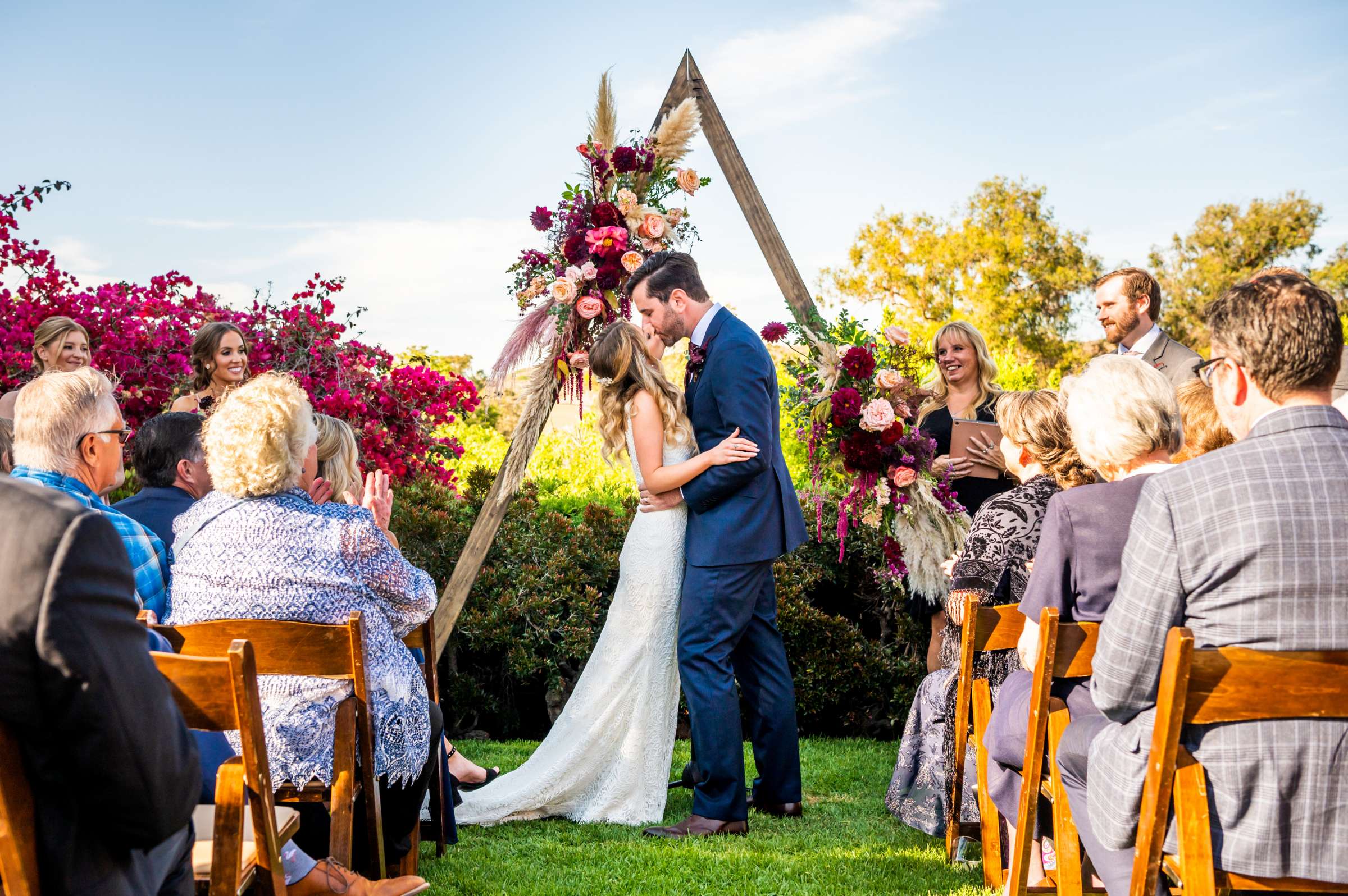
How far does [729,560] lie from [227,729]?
2.43 metres

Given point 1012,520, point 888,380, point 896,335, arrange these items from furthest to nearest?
point 896,335 < point 888,380 < point 1012,520

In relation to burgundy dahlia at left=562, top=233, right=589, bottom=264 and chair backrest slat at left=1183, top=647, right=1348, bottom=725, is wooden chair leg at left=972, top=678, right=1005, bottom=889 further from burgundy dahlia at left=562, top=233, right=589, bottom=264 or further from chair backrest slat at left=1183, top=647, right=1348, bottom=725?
burgundy dahlia at left=562, top=233, right=589, bottom=264

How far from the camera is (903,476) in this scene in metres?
4.98

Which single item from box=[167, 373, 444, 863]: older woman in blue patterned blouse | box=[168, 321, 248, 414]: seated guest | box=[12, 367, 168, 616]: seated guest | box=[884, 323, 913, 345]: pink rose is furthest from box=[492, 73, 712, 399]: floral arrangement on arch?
box=[12, 367, 168, 616]: seated guest

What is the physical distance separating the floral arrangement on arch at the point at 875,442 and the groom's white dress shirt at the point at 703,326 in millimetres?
763

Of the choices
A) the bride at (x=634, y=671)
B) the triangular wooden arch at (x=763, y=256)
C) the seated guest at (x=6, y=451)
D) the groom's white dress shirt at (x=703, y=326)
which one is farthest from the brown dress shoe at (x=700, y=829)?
the seated guest at (x=6, y=451)

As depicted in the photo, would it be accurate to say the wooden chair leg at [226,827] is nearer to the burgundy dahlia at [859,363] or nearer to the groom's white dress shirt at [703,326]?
the groom's white dress shirt at [703,326]

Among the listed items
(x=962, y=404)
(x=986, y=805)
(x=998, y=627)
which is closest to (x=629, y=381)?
(x=998, y=627)

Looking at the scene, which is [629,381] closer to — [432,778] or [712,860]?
[432,778]

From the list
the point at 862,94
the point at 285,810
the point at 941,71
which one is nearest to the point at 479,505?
the point at 285,810

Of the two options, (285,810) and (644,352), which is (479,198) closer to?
(644,352)

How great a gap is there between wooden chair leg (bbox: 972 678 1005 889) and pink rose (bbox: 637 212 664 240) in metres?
2.69

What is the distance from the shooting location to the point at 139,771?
4.51 feet

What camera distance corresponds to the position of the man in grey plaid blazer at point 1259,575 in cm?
195
